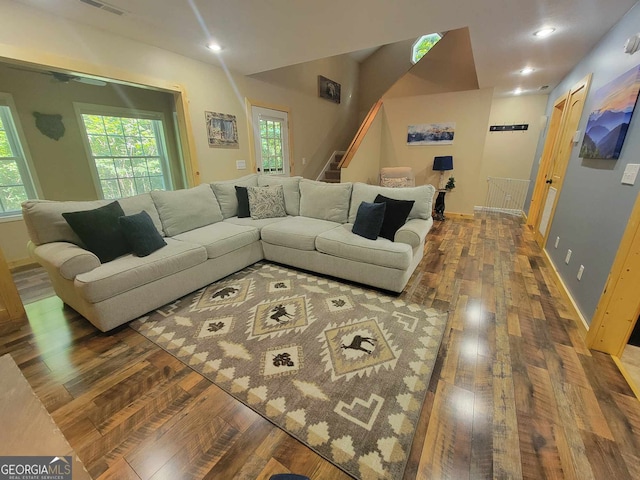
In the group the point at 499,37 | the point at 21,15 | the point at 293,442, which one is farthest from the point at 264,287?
the point at 499,37

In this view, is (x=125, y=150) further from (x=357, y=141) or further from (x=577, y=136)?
(x=577, y=136)

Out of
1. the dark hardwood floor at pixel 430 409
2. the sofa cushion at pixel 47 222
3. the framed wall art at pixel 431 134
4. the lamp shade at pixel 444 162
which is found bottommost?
the dark hardwood floor at pixel 430 409

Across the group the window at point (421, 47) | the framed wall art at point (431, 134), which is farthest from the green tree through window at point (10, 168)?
the window at point (421, 47)

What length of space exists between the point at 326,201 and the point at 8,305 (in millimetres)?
2966

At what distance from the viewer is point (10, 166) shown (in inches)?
128

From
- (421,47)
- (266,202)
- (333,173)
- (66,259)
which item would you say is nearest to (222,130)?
(266,202)

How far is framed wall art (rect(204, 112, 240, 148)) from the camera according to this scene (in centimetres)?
373

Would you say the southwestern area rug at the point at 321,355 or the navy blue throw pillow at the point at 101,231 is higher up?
the navy blue throw pillow at the point at 101,231

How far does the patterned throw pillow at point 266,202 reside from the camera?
3297 mm

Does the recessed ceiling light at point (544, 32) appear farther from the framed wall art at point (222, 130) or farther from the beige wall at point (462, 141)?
the framed wall art at point (222, 130)

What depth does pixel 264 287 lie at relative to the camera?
256cm

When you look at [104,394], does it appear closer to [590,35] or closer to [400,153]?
[590,35]

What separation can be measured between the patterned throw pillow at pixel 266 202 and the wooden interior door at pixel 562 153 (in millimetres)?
3399

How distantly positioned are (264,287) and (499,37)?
11.6 feet
